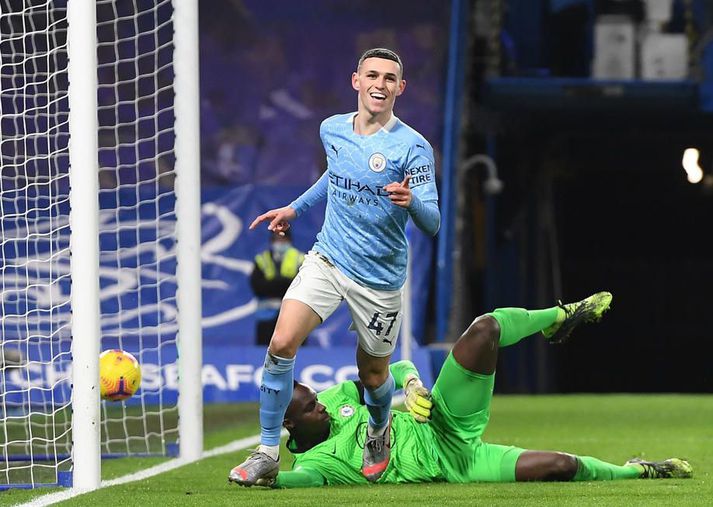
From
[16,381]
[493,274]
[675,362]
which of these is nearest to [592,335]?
[675,362]

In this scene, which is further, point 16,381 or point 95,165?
point 16,381

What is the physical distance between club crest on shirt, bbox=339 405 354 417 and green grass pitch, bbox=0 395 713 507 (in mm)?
Result: 435

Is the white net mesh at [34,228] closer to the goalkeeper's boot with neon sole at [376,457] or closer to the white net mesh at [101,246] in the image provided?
the white net mesh at [101,246]

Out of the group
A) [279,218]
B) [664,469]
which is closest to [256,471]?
[279,218]

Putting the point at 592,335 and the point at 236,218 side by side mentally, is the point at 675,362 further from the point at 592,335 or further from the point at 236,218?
the point at 236,218

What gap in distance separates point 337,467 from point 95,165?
185 cm

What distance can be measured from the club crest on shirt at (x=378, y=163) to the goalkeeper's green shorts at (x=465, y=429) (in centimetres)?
92

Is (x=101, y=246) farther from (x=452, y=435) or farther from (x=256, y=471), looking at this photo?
(x=256, y=471)

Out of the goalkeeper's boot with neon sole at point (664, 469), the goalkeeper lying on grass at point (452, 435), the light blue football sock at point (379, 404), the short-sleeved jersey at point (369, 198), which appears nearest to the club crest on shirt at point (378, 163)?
the short-sleeved jersey at point (369, 198)

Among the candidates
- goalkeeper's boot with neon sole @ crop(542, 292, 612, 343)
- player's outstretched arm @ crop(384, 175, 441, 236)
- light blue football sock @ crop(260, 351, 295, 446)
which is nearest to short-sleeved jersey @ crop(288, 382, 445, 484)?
light blue football sock @ crop(260, 351, 295, 446)

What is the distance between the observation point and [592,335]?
26.1 metres

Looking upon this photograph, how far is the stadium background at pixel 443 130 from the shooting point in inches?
681

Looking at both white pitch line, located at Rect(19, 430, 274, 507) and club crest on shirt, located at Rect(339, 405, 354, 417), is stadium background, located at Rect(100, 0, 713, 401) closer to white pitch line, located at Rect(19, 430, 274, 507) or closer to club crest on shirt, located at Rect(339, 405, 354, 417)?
white pitch line, located at Rect(19, 430, 274, 507)

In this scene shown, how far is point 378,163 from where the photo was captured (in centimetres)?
650
